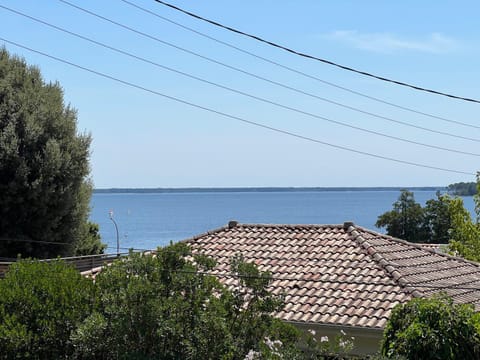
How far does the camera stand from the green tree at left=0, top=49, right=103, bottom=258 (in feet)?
91.3

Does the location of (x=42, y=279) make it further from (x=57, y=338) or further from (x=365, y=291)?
(x=365, y=291)

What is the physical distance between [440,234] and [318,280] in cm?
4928

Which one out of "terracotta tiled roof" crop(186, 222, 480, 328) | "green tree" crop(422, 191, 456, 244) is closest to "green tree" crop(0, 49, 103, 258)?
"terracotta tiled roof" crop(186, 222, 480, 328)

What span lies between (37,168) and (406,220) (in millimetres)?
45637

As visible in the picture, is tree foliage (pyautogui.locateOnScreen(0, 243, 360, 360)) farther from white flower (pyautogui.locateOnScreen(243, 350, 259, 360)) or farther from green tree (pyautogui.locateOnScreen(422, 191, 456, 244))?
green tree (pyautogui.locateOnScreen(422, 191, 456, 244))

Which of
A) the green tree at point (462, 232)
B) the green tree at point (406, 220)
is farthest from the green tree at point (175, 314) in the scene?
the green tree at point (406, 220)

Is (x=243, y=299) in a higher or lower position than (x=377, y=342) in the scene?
higher

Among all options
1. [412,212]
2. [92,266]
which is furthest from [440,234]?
[92,266]

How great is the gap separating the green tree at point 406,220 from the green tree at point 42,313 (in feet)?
185

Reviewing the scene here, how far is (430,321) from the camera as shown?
11.3m

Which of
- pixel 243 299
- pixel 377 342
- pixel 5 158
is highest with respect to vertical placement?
pixel 5 158

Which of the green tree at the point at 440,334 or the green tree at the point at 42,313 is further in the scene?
the green tree at the point at 42,313

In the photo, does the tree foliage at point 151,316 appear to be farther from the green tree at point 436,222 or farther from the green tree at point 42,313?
the green tree at point 436,222

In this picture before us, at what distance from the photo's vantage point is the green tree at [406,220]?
67.4 m
